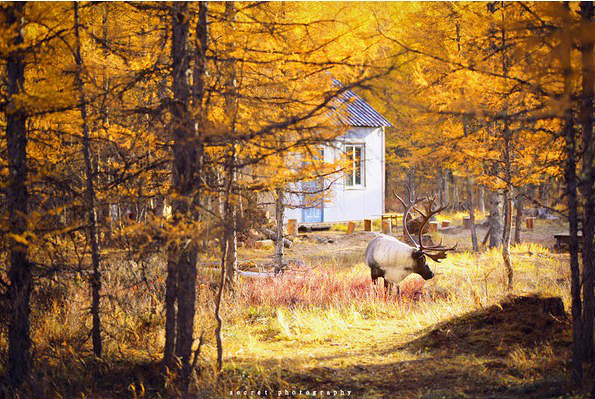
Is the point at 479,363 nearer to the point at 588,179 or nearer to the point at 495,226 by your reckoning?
the point at 588,179

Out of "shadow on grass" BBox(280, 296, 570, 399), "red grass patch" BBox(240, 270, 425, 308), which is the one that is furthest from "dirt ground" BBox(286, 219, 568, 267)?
"shadow on grass" BBox(280, 296, 570, 399)

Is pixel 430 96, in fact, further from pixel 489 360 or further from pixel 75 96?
pixel 75 96

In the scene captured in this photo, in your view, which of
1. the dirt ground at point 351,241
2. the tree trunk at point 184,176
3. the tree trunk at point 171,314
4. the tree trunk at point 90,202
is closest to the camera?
the tree trunk at point 184,176

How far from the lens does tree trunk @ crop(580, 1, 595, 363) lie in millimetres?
5470

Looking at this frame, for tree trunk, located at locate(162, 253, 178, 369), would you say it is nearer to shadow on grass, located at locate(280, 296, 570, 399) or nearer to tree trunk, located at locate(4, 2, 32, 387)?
shadow on grass, located at locate(280, 296, 570, 399)

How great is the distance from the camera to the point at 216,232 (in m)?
5.66

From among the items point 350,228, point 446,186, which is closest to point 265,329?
point 350,228

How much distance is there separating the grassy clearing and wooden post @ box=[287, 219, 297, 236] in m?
9.68

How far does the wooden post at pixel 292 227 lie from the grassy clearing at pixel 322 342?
31.8 feet

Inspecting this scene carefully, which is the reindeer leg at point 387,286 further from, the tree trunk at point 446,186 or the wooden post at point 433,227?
the tree trunk at point 446,186

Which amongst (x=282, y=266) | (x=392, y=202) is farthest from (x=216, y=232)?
(x=392, y=202)

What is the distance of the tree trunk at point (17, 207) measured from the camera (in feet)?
19.4

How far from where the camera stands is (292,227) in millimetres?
21344

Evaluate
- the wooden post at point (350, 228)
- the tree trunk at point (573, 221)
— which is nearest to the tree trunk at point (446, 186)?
the wooden post at point (350, 228)
